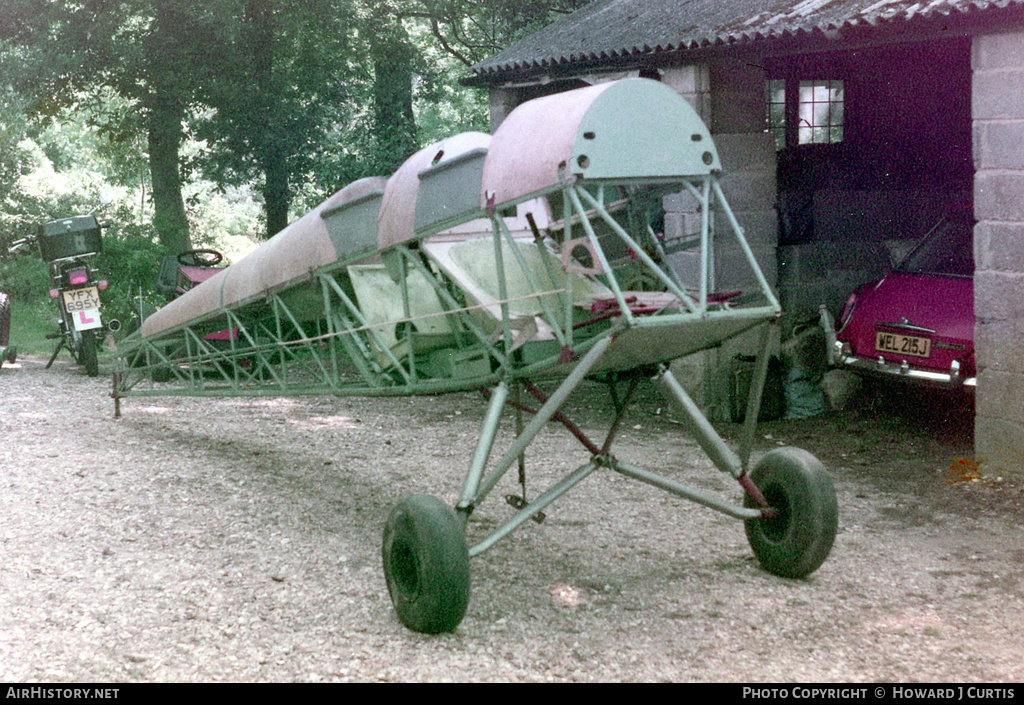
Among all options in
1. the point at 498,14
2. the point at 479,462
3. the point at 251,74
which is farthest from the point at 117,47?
the point at 479,462

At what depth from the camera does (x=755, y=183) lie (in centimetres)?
1020

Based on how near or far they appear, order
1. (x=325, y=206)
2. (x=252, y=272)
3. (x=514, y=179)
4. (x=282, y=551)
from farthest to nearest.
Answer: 1. (x=252, y=272)
2. (x=325, y=206)
3. (x=282, y=551)
4. (x=514, y=179)

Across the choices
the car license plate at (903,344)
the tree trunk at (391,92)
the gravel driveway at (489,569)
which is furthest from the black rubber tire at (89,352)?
the car license plate at (903,344)

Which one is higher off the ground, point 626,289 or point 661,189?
point 661,189

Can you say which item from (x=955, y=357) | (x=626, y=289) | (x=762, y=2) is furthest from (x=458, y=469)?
(x=762, y=2)

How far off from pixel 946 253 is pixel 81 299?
9405mm

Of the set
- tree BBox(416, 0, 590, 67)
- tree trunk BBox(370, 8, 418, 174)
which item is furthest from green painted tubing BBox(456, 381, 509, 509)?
tree BBox(416, 0, 590, 67)

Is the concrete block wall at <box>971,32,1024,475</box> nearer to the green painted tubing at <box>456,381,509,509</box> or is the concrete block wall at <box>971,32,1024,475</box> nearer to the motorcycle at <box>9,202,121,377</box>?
the green painted tubing at <box>456,381,509,509</box>

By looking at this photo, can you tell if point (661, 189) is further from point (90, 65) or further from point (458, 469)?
point (90, 65)

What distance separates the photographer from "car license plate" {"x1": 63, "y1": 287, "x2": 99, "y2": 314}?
12.8 meters

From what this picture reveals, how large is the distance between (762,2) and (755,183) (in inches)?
63.4

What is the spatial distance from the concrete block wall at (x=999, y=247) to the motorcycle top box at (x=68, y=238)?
9916 millimetres

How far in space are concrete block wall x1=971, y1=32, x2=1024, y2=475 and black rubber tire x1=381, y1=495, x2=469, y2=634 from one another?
460 cm
